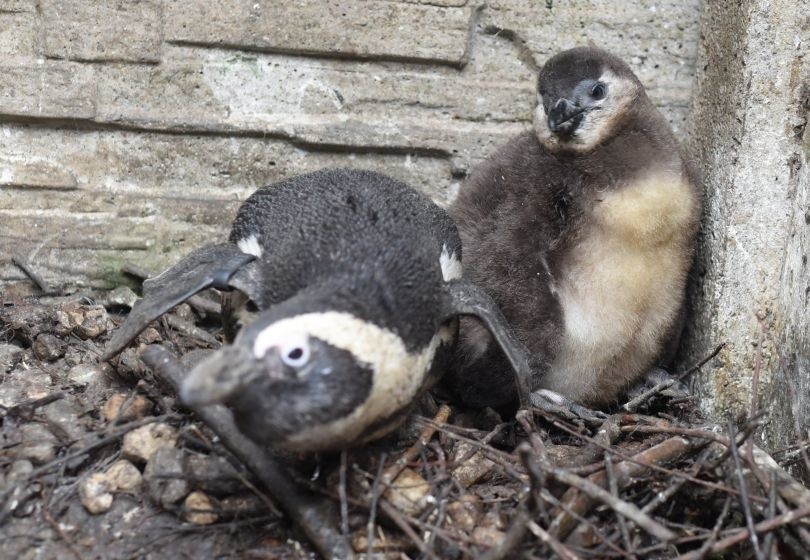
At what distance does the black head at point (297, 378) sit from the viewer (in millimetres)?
1920

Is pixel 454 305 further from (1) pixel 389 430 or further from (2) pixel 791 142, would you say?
(2) pixel 791 142

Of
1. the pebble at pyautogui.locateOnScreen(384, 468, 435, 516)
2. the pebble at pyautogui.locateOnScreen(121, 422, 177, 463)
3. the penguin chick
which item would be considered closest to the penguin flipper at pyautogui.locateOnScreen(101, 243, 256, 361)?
the pebble at pyautogui.locateOnScreen(121, 422, 177, 463)

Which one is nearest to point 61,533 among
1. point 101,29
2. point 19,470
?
point 19,470

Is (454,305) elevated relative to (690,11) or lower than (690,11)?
lower

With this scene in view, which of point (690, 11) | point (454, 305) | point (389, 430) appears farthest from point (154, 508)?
point (690, 11)

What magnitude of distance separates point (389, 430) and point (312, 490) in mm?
237

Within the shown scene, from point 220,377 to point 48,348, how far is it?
1286 millimetres

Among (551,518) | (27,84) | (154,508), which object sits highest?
(27,84)

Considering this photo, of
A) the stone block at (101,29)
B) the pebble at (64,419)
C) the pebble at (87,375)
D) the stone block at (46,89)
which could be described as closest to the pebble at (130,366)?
the pebble at (87,375)

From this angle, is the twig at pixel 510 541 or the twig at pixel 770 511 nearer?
the twig at pixel 510 541

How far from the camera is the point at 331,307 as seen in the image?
2074 mm

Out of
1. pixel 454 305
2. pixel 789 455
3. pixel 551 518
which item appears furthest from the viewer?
pixel 789 455

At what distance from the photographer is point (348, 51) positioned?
319 cm

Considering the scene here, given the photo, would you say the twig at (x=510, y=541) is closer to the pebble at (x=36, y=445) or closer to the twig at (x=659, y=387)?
the twig at (x=659, y=387)
